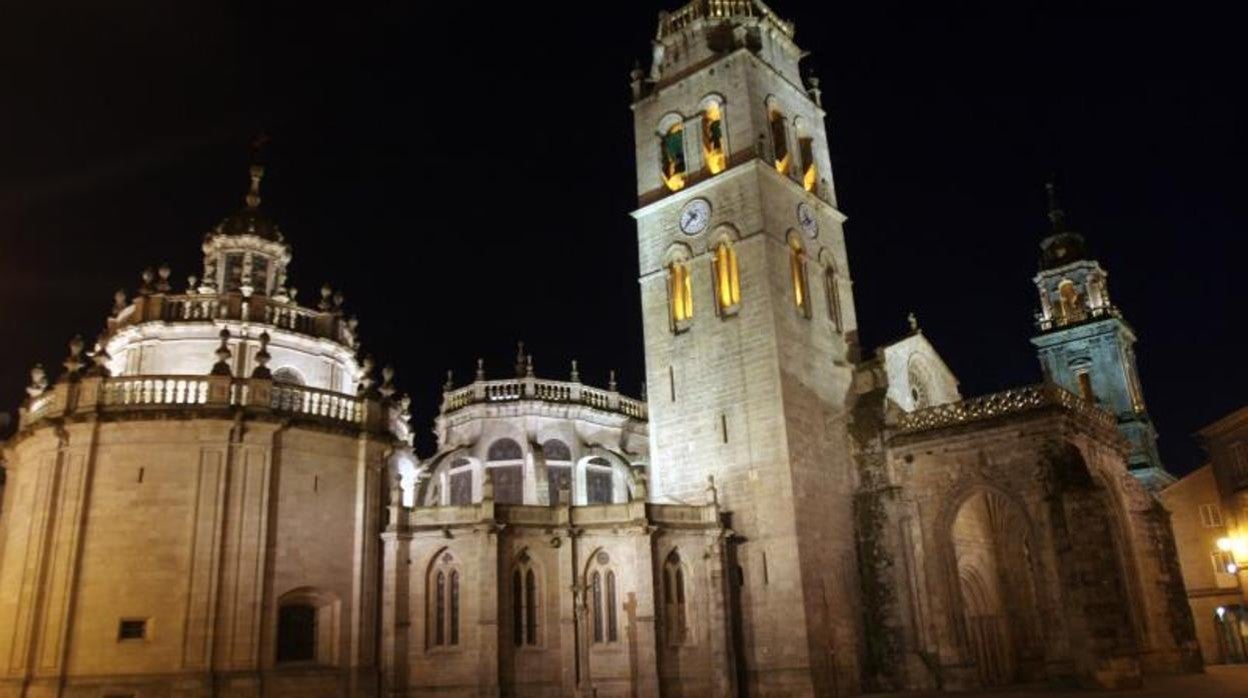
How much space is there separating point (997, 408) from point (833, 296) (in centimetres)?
850

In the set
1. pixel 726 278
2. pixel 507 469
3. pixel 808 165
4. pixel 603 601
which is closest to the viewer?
pixel 603 601

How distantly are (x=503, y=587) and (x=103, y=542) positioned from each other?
1147cm

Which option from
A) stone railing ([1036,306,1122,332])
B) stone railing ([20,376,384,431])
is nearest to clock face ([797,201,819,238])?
stone railing ([20,376,384,431])

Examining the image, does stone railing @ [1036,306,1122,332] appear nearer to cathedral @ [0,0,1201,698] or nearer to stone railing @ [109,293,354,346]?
cathedral @ [0,0,1201,698]

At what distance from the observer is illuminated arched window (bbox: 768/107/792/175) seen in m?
39.2

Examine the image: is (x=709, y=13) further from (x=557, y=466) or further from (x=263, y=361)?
(x=263, y=361)

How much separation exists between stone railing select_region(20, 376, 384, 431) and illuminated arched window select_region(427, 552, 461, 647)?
18.7ft

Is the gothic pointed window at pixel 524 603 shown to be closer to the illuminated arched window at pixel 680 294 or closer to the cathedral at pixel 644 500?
the cathedral at pixel 644 500

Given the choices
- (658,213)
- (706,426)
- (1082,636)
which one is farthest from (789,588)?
(658,213)

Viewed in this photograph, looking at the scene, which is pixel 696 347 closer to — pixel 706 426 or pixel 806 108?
pixel 706 426

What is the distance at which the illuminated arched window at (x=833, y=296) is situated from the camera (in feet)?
128

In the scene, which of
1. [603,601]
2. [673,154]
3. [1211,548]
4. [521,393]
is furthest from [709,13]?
[1211,548]

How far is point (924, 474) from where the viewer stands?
34.8 metres

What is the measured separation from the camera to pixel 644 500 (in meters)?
32.2
